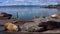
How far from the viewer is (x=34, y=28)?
4.57 meters

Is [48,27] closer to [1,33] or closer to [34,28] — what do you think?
[34,28]

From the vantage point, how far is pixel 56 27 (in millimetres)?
4730

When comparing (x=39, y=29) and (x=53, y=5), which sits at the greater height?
(x=39, y=29)

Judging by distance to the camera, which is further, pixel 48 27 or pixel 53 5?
pixel 53 5

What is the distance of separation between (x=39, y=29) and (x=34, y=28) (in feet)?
0.43

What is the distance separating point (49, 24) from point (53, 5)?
22.7 meters

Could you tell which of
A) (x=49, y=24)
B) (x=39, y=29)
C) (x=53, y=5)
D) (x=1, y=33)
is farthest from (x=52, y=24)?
(x=53, y=5)

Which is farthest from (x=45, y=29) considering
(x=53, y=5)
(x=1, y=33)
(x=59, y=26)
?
(x=53, y=5)

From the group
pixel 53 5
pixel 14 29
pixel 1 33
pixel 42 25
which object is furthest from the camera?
pixel 53 5

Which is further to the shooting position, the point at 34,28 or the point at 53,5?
the point at 53,5

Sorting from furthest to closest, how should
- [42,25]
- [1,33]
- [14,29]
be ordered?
1. [42,25]
2. [14,29]
3. [1,33]

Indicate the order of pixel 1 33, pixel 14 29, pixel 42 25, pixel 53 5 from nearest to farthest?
pixel 1 33 < pixel 14 29 < pixel 42 25 < pixel 53 5

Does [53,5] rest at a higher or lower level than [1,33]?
lower

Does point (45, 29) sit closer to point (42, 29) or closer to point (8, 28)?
point (42, 29)
